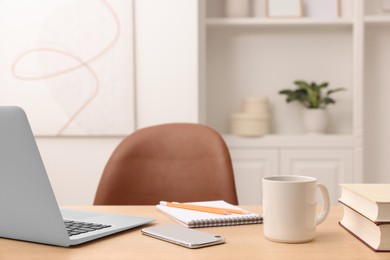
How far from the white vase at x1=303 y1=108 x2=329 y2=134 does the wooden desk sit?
7.23 feet

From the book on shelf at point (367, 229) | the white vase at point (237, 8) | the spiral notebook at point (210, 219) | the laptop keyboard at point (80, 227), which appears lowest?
the spiral notebook at point (210, 219)

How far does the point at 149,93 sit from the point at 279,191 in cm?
207

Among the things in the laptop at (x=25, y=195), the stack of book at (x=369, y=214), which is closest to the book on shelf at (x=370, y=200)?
the stack of book at (x=369, y=214)

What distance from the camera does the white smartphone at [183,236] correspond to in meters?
0.89

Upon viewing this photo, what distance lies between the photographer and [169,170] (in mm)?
1745

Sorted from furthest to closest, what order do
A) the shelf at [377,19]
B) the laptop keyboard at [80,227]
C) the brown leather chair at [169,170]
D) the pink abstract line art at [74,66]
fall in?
the shelf at [377,19] → the pink abstract line art at [74,66] → the brown leather chair at [169,170] → the laptop keyboard at [80,227]

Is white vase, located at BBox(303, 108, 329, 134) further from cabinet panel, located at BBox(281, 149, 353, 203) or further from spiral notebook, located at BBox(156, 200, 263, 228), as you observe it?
spiral notebook, located at BBox(156, 200, 263, 228)

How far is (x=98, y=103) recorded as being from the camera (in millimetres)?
2916

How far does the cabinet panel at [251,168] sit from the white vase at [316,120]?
236 millimetres

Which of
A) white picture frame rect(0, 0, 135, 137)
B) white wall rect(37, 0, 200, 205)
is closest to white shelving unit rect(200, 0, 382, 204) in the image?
white wall rect(37, 0, 200, 205)

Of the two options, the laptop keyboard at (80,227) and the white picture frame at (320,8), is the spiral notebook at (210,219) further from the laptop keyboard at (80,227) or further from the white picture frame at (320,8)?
the white picture frame at (320,8)

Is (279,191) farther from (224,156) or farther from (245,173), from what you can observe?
(245,173)

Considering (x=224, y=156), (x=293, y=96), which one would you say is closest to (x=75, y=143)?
(x=293, y=96)

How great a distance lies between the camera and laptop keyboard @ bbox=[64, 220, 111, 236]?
38.1 inches
